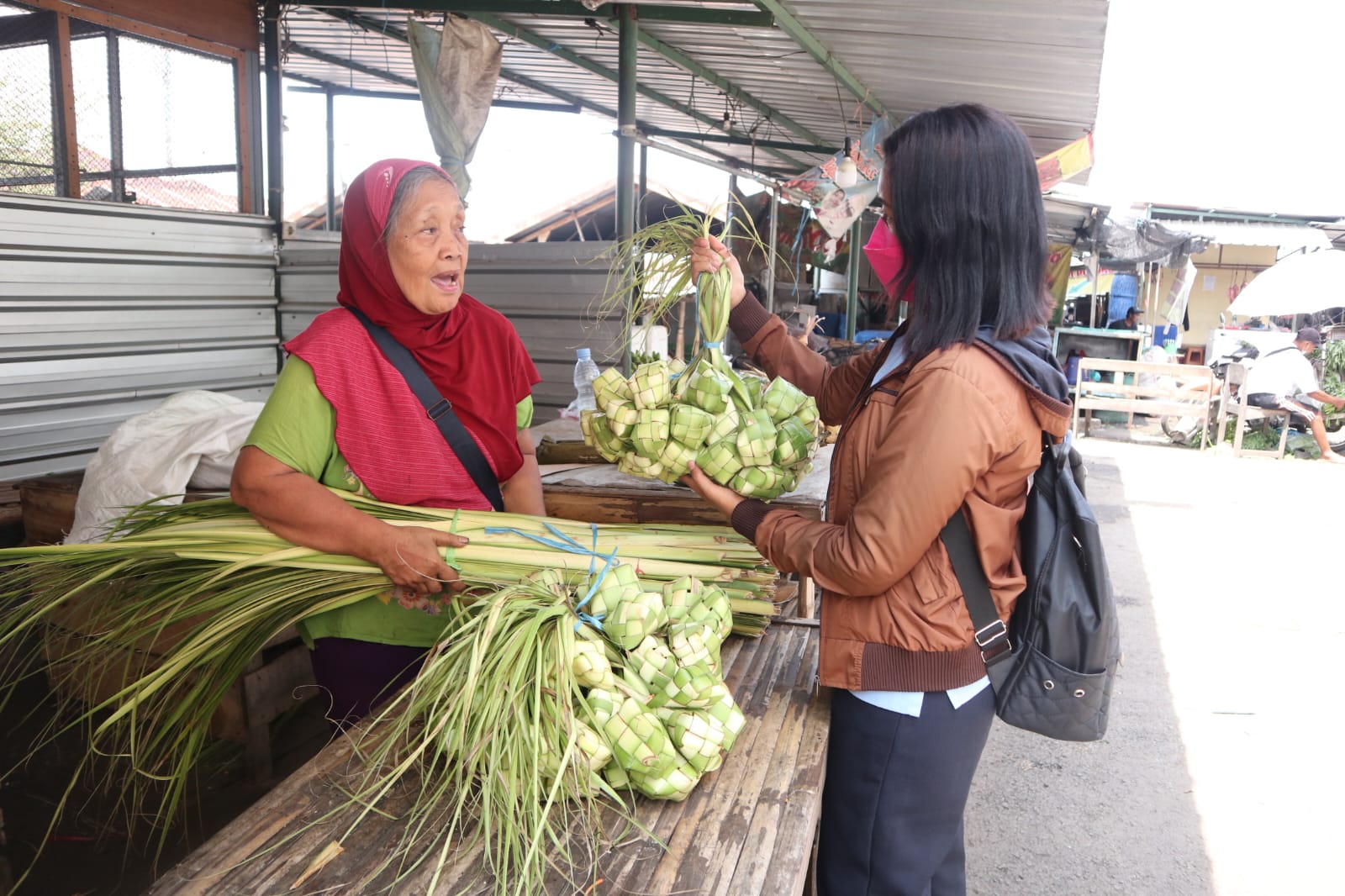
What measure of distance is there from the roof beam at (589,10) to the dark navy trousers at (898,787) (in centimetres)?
430

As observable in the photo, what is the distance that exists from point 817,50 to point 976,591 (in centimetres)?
490

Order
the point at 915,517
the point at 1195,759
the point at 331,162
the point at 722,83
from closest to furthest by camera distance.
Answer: the point at 915,517 < the point at 1195,759 < the point at 722,83 < the point at 331,162

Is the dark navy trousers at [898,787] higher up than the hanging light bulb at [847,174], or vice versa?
the hanging light bulb at [847,174]

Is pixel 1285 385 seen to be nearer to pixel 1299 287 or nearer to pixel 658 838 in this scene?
pixel 1299 287

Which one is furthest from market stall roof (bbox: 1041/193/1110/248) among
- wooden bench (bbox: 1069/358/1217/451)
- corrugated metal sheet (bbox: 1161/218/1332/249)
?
wooden bench (bbox: 1069/358/1217/451)

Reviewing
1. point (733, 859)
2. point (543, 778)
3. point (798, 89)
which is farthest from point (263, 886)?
point (798, 89)

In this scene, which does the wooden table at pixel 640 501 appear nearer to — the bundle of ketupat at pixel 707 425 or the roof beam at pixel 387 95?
the bundle of ketupat at pixel 707 425

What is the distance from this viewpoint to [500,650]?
137 cm

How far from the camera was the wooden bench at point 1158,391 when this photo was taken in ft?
36.9

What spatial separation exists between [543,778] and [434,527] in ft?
2.34

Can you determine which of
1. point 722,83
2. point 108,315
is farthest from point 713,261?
point 722,83

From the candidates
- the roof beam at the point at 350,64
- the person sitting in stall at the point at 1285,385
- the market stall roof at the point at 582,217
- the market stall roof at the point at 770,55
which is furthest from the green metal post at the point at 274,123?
the person sitting in stall at the point at 1285,385

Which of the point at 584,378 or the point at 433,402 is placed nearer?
the point at 433,402

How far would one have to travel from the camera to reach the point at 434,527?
187cm
